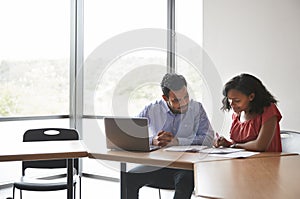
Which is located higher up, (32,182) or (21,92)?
(21,92)

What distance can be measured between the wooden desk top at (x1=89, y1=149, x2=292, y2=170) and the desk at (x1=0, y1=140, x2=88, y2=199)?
132 millimetres

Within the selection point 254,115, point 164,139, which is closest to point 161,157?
point 164,139

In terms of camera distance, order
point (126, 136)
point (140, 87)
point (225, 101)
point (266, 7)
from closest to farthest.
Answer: point (126, 136), point (225, 101), point (266, 7), point (140, 87)

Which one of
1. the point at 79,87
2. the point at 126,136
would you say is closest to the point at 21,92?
the point at 79,87

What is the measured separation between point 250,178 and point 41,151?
1.31m

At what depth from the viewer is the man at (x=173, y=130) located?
269 cm

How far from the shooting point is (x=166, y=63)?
14.6 ft

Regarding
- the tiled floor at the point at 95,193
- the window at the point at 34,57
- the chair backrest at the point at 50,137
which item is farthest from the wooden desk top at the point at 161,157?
the window at the point at 34,57

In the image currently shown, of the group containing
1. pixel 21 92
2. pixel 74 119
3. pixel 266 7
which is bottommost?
pixel 74 119

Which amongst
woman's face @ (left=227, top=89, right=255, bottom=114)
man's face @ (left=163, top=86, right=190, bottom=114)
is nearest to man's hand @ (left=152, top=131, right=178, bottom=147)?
man's face @ (left=163, top=86, right=190, bottom=114)

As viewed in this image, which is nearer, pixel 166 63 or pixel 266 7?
pixel 266 7

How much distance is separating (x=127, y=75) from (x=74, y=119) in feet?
Result: 3.15

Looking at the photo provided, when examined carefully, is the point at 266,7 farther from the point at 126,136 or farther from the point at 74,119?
the point at 74,119

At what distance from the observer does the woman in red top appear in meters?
2.56
